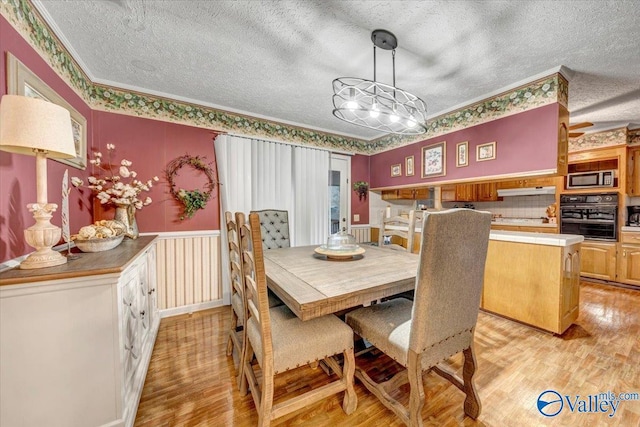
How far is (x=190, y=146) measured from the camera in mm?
2904

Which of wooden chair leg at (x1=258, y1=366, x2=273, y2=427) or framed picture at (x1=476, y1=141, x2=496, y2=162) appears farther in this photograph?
framed picture at (x1=476, y1=141, x2=496, y2=162)

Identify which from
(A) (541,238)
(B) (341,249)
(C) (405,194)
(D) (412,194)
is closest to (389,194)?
(C) (405,194)

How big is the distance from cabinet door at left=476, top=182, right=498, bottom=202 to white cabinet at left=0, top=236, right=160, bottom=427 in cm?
501

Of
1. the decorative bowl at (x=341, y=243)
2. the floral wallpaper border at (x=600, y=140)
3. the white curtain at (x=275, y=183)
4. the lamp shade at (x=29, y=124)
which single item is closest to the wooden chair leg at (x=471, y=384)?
the decorative bowl at (x=341, y=243)

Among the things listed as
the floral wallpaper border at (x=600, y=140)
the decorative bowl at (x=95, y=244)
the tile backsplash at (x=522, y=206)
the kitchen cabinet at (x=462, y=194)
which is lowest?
the decorative bowl at (x=95, y=244)

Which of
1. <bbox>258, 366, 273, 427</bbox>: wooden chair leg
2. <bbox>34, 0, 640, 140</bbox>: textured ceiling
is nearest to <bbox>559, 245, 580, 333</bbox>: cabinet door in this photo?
<bbox>34, 0, 640, 140</bbox>: textured ceiling

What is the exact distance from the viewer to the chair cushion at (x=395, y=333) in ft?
4.02

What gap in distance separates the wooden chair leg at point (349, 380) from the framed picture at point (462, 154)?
2680mm

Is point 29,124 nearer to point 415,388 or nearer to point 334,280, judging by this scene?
point 334,280

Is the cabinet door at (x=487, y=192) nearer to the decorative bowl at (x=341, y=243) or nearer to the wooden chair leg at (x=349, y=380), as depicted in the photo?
the decorative bowl at (x=341, y=243)

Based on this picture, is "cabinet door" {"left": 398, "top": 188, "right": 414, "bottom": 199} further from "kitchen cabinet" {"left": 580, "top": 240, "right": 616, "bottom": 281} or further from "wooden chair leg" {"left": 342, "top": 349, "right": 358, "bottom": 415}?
"wooden chair leg" {"left": 342, "top": 349, "right": 358, "bottom": 415}

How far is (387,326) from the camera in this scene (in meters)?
1.40

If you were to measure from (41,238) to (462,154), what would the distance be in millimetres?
3718

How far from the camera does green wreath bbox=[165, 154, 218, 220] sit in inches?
110
